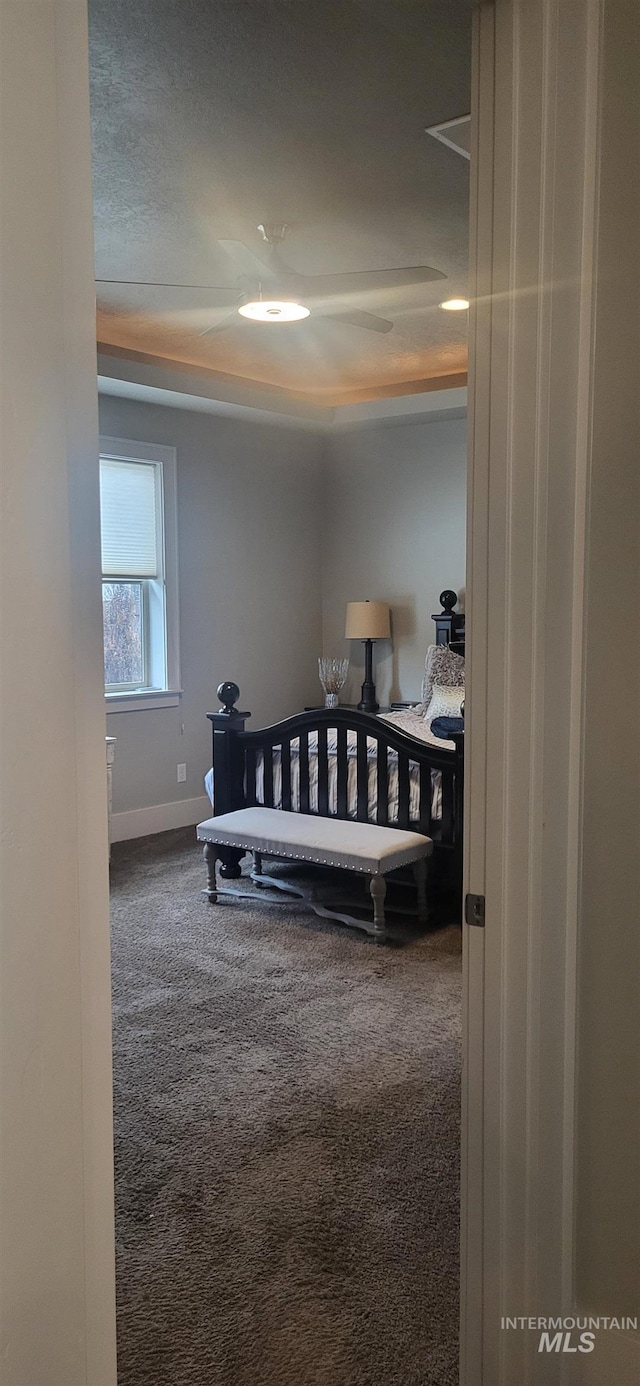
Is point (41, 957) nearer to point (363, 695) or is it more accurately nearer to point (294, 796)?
point (294, 796)

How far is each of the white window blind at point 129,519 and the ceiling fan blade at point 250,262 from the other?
2.10 meters

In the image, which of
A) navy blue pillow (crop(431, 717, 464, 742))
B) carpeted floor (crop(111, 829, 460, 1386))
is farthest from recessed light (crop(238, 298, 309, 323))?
carpeted floor (crop(111, 829, 460, 1386))

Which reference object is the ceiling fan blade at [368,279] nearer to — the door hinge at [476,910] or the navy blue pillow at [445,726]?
the navy blue pillow at [445,726]

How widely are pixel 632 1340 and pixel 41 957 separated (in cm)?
130

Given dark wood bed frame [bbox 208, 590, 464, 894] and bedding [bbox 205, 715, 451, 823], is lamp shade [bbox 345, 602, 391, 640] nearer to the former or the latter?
bedding [bbox 205, 715, 451, 823]

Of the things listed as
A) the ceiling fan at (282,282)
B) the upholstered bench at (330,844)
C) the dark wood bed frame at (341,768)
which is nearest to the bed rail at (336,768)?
the dark wood bed frame at (341,768)

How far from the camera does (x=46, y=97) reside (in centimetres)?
64

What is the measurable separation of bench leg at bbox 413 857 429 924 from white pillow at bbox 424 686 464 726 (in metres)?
Result: 1.16

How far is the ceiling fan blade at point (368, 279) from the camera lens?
3.18m

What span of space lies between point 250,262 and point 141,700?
278cm

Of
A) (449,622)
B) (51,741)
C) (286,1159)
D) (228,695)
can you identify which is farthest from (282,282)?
(51,741)

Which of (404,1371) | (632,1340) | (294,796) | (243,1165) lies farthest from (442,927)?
(632,1340)

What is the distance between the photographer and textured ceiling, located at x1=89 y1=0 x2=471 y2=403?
2.21 meters

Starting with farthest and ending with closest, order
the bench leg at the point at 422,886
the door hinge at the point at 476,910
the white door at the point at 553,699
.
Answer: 1. the bench leg at the point at 422,886
2. the door hinge at the point at 476,910
3. the white door at the point at 553,699
